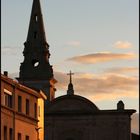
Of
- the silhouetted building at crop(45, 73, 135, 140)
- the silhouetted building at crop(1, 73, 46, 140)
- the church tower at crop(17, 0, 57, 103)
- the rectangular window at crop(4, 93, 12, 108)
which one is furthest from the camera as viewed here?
the church tower at crop(17, 0, 57, 103)

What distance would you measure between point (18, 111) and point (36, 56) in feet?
168

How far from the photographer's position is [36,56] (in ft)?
347

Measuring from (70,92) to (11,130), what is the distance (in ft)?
173

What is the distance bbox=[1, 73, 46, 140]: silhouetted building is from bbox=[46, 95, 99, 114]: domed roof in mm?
36891

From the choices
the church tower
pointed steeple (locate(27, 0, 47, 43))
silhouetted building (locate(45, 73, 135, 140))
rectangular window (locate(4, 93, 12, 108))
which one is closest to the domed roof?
silhouetted building (locate(45, 73, 135, 140))

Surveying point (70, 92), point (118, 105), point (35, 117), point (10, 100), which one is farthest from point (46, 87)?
point (10, 100)

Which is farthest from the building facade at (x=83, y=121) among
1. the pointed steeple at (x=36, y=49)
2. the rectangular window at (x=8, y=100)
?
the rectangular window at (x=8, y=100)

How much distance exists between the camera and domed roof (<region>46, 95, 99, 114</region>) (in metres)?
99.3

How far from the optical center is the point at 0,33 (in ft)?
137

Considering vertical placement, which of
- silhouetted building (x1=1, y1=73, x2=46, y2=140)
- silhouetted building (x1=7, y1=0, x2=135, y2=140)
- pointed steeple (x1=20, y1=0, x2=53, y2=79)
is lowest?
silhouetted building (x1=1, y1=73, x2=46, y2=140)

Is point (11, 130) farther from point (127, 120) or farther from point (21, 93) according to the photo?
point (127, 120)

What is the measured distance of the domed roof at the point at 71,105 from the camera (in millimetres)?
99312

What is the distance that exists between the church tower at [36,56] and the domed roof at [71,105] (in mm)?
2683

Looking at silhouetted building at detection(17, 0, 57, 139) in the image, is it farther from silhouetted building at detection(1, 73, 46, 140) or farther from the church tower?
silhouetted building at detection(1, 73, 46, 140)
